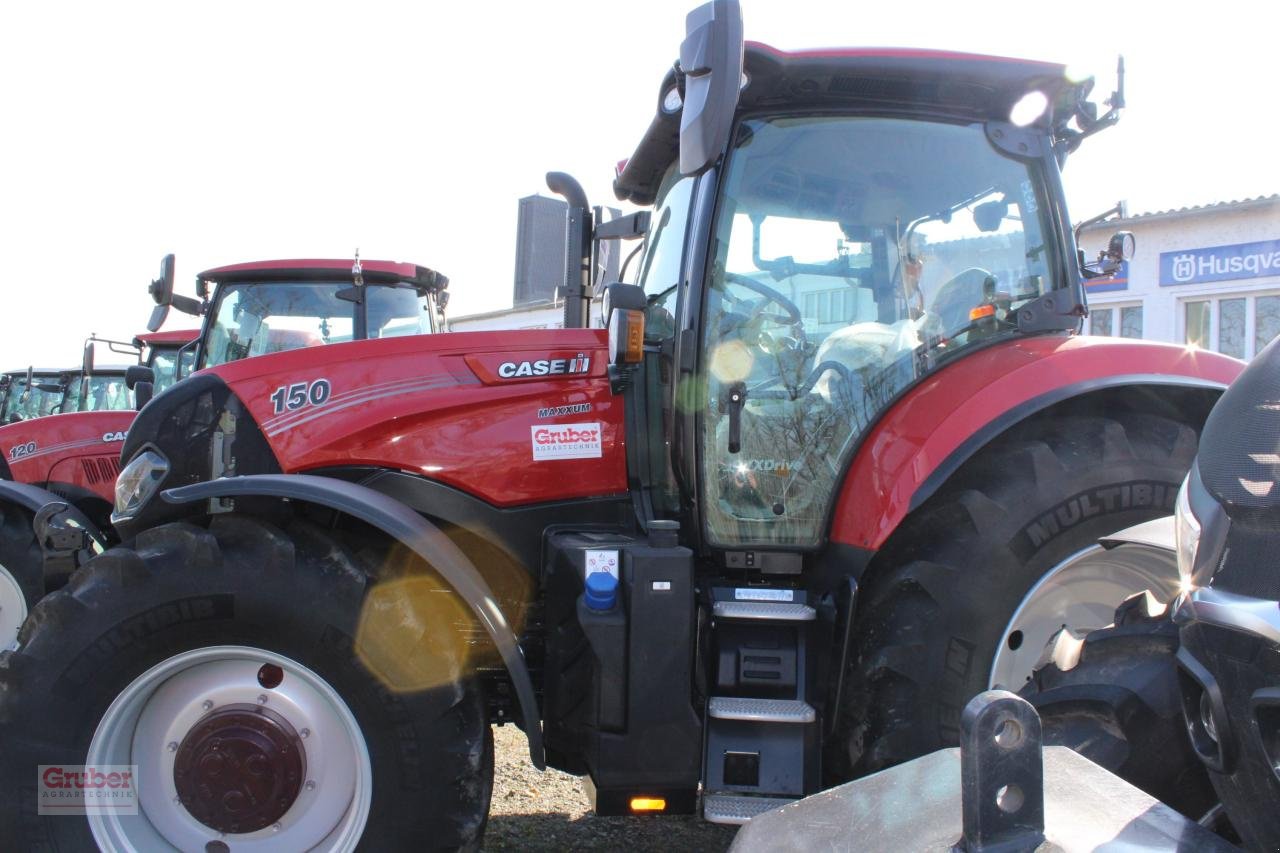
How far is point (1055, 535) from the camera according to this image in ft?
7.94

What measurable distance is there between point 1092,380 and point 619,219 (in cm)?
168

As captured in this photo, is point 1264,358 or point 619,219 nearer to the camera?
point 1264,358

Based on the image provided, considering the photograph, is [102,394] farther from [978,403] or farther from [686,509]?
[978,403]

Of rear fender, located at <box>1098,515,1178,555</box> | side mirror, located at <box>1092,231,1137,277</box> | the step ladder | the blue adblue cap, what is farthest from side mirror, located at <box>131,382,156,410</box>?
rear fender, located at <box>1098,515,1178,555</box>

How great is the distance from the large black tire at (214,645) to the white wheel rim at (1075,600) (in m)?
1.48

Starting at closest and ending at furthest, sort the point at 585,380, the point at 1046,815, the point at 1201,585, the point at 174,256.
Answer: the point at 1046,815 → the point at 1201,585 → the point at 585,380 → the point at 174,256

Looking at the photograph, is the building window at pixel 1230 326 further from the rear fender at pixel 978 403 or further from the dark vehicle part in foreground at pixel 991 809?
the dark vehicle part in foreground at pixel 991 809

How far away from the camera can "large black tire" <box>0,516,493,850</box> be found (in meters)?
2.27

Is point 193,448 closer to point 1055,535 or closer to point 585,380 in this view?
point 585,380

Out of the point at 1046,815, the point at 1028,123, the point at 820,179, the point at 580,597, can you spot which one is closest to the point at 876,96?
the point at 820,179

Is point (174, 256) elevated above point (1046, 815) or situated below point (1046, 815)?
above

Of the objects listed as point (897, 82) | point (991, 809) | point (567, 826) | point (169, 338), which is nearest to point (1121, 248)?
point (897, 82)

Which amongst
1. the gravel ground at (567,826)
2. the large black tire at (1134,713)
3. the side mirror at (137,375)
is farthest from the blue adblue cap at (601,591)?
the side mirror at (137,375)

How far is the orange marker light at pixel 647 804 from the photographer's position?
8.05 ft
